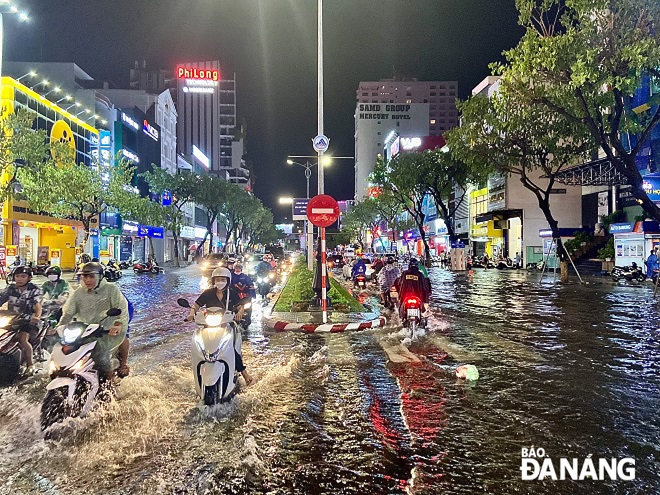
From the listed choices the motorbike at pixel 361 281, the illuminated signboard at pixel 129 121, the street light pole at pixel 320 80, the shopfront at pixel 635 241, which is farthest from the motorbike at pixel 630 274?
the illuminated signboard at pixel 129 121

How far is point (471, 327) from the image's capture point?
12484 millimetres

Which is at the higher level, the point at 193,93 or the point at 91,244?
the point at 193,93

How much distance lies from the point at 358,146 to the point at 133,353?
158 m

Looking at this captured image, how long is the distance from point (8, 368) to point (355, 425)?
15.7 feet

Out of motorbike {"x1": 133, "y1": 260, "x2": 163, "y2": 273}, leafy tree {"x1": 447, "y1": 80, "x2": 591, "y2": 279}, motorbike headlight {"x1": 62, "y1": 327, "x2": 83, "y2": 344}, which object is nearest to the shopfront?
leafy tree {"x1": 447, "y1": 80, "x2": 591, "y2": 279}

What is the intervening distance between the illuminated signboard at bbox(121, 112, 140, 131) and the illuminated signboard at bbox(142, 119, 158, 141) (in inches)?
60.5

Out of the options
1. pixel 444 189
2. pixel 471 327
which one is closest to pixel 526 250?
pixel 444 189

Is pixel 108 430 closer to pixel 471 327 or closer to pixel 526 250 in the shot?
pixel 471 327

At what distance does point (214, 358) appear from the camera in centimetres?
566

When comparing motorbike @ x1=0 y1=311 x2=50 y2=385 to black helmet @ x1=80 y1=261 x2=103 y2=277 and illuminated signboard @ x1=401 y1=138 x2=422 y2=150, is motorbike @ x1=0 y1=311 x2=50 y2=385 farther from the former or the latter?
illuminated signboard @ x1=401 y1=138 x2=422 y2=150

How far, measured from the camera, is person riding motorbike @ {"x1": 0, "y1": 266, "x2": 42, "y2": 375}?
745cm

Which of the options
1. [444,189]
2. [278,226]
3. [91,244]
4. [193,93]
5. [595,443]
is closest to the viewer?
[595,443]

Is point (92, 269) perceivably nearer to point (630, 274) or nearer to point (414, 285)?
point (414, 285)

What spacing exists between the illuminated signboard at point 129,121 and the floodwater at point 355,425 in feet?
173
